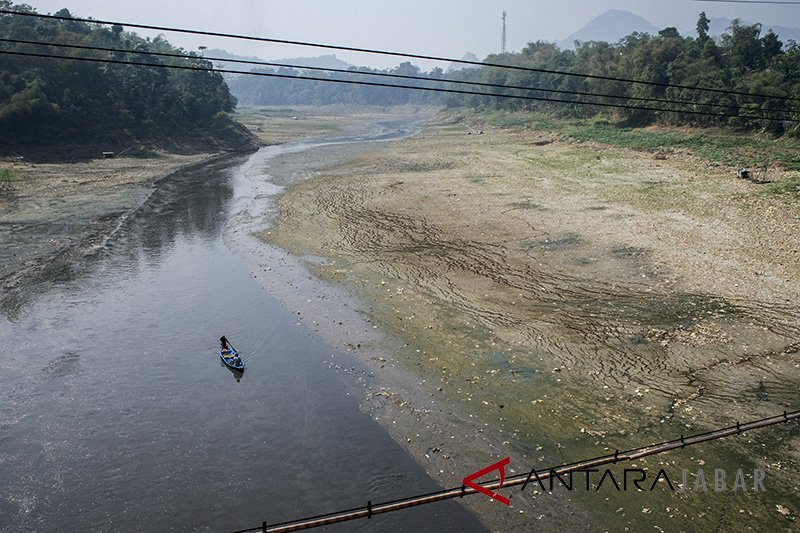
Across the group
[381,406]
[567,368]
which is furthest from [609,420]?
[381,406]

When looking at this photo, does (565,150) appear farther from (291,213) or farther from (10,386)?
(10,386)

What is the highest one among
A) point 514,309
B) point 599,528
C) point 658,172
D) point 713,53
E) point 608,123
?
point 713,53

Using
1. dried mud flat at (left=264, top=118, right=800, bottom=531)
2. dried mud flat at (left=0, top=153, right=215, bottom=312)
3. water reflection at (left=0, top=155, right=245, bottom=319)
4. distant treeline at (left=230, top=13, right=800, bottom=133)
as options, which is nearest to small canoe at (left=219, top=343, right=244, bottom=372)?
dried mud flat at (left=264, top=118, right=800, bottom=531)

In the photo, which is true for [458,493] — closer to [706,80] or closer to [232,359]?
[232,359]

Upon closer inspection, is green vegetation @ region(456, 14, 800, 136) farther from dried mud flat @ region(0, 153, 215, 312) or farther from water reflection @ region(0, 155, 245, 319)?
dried mud flat @ region(0, 153, 215, 312)

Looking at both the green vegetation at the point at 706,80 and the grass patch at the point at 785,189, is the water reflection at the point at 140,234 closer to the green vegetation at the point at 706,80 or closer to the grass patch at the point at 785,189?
the green vegetation at the point at 706,80

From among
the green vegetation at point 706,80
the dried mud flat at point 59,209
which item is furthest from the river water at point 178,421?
the green vegetation at point 706,80
